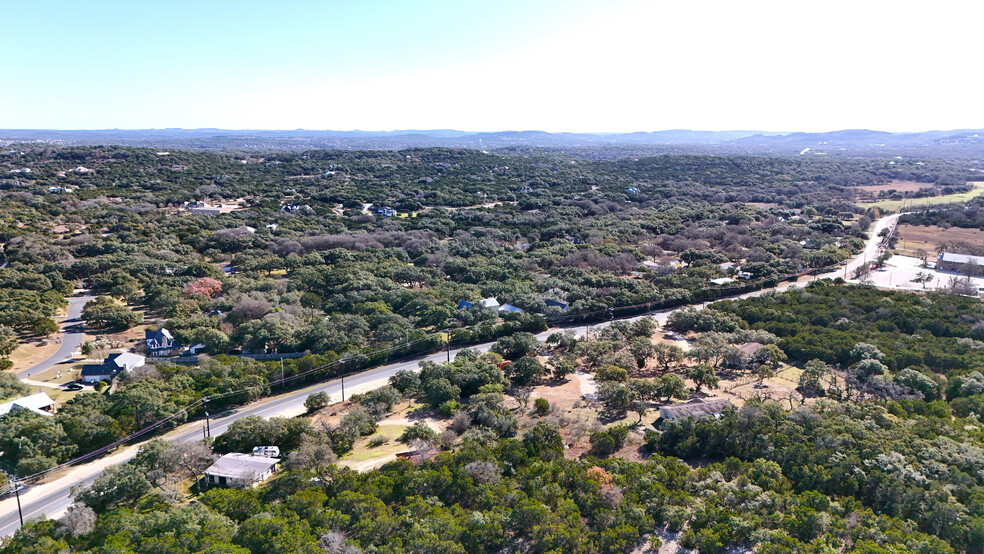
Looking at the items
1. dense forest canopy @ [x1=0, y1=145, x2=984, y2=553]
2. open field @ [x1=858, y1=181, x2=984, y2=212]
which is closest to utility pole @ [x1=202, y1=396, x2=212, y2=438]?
dense forest canopy @ [x1=0, y1=145, x2=984, y2=553]

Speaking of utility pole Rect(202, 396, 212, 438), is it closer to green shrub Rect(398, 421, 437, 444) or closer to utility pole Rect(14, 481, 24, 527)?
utility pole Rect(14, 481, 24, 527)

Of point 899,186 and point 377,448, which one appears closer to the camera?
point 377,448

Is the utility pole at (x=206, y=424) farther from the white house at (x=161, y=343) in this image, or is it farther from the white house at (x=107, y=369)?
the white house at (x=161, y=343)

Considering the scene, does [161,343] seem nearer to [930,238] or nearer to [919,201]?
[930,238]

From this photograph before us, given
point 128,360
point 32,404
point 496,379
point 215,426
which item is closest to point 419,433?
point 496,379

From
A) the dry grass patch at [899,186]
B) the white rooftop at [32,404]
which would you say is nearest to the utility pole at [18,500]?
the white rooftop at [32,404]

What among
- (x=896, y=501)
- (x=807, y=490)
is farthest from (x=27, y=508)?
(x=896, y=501)
